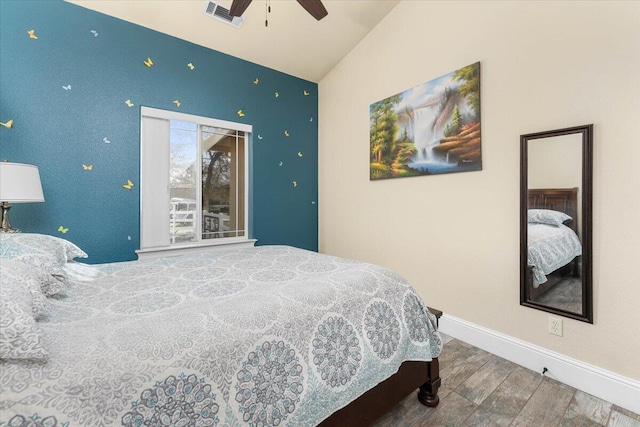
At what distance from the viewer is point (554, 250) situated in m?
1.97

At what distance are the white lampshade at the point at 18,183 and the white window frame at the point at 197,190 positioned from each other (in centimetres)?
85

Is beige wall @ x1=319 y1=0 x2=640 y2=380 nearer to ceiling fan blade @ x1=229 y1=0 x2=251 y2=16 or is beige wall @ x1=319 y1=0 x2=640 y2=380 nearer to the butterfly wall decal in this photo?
ceiling fan blade @ x1=229 y1=0 x2=251 y2=16

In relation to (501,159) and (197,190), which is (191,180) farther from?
(501,159)

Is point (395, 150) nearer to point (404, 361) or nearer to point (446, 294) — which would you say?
point (446, 294)

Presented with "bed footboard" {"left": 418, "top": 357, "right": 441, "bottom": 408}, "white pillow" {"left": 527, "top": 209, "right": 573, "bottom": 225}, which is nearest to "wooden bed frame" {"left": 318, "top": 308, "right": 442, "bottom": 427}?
"bed footboard" {"left": 418, "top": 357, "right": 441, "bottom": 408}

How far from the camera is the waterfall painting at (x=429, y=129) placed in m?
2.38

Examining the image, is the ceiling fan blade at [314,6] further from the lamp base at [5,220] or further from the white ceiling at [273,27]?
the lamp base at [5,220]

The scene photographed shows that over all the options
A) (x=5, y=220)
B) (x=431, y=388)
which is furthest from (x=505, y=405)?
(x=5, y=220)

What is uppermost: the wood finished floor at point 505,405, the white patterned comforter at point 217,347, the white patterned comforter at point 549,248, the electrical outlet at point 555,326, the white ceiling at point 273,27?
the white ceiling at point 273,27

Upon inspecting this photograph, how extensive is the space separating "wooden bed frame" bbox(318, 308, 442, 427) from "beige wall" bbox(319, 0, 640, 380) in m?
0.93

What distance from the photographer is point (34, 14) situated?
2270mm

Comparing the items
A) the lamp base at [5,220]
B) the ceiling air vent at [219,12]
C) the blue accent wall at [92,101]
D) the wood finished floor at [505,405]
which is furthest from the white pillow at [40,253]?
the ceiling air vent at [219,12]

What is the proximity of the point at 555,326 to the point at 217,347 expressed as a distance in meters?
2.17

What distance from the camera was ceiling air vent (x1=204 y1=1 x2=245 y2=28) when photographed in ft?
8.59
